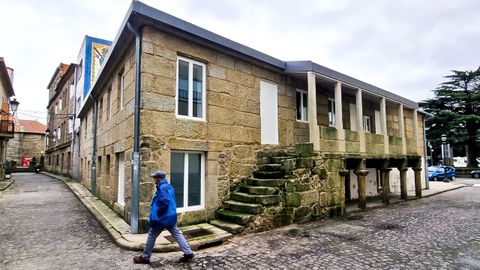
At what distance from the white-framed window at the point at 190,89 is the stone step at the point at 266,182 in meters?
2.15

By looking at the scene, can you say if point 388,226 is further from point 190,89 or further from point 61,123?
point 61,123

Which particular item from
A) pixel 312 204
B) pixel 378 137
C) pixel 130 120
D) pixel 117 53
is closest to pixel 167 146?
pixel 130 120

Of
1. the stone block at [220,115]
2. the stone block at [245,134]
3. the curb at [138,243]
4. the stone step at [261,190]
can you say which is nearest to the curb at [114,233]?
the curb at [138,243]

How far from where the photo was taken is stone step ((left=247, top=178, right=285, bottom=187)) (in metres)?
7.32

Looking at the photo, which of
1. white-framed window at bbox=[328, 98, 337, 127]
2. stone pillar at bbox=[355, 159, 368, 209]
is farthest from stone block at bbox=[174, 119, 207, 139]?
white-framed window at bbox=[328, 98, 337, 127]

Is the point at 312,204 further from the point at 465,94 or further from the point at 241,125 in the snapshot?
the point at 465,94

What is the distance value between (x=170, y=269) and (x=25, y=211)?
7043 millimetres

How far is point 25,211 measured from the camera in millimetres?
→ 8812

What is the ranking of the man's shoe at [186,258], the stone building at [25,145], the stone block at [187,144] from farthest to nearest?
the stone building at [25,145]
the stone block at [187,144]
the man's shoe at [186,258]

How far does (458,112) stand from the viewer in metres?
33.2

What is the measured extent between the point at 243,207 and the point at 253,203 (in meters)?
0.28

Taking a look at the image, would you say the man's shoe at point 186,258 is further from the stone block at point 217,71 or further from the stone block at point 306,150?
the stone block at point 217,71

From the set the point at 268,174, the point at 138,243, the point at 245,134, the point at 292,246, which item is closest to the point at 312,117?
the point at 245,134

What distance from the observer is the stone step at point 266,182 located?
7316mm
